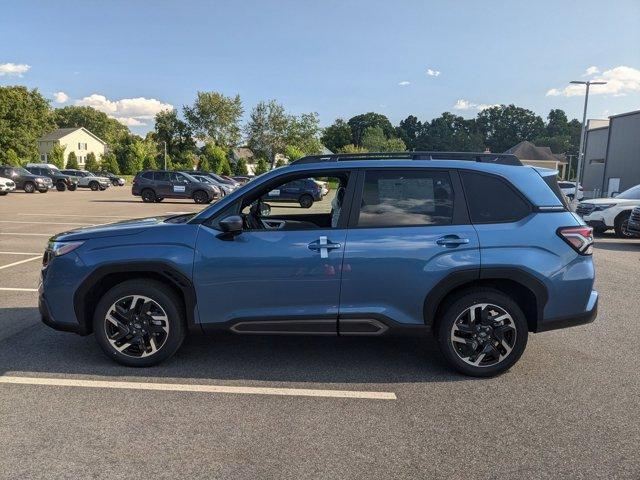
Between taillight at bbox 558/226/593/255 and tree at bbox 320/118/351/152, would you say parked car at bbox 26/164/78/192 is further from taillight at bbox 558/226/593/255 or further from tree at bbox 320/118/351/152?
tree at bbox 320/118/351/152

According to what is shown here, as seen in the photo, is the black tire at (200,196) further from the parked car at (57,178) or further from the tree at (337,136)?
the tree at (337,136)

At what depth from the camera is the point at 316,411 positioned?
3.43 meters

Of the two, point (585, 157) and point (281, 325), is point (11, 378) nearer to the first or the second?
point (281, 325)

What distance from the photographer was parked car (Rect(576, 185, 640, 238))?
45.4 ft

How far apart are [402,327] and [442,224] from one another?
899 mm

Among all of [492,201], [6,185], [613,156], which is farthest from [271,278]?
[613,156]

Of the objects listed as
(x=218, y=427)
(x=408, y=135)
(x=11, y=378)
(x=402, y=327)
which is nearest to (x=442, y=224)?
(x=402, y=327)

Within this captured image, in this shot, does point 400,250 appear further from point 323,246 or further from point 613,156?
point 613,156

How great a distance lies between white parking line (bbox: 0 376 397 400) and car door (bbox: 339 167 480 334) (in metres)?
0.50

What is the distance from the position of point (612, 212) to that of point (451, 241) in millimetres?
12564

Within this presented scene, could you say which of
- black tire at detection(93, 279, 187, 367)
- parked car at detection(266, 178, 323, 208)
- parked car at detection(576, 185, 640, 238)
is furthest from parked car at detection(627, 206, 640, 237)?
black tire at detection(93, 279, 187, 367)

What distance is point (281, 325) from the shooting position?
394 centimetres

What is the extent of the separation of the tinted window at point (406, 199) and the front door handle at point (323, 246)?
0.30 metres

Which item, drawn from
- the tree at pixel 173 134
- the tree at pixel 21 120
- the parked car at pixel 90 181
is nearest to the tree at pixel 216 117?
the tree at pixel 173 134
